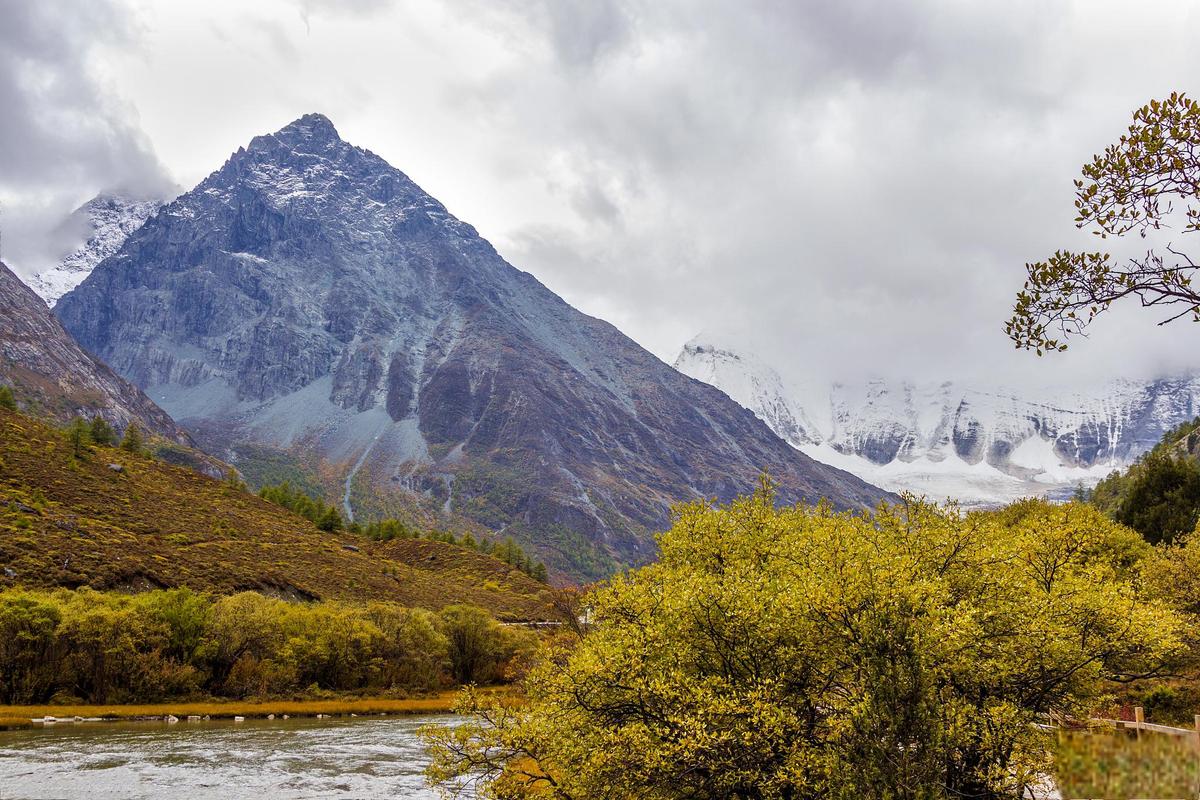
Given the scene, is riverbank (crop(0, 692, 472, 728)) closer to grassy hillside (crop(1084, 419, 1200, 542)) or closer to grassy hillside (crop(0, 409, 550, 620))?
grassy hillside (crop(0, 409, 550, 620))

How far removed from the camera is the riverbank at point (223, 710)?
63.9m

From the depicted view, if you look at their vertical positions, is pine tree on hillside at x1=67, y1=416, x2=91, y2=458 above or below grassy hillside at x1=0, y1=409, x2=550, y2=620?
above

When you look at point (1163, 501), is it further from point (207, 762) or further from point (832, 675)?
point (207, 762)

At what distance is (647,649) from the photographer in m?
23.8

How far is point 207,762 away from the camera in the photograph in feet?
162

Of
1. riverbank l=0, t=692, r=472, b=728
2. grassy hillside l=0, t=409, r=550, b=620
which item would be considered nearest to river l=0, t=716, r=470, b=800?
riverbank l=0, t=692, r=472, b=728

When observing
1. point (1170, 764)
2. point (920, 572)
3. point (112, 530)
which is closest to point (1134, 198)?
point (1170, 764)

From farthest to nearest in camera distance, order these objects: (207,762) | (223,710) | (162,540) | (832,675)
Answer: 1. (162,540)
2. (223,710)
3. (207,762)
4. (832,675)

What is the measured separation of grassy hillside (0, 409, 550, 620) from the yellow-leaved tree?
81.5m

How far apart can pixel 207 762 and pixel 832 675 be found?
43265 millimetres

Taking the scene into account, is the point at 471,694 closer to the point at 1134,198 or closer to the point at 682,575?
the point at 682,575

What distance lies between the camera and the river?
4116 cm

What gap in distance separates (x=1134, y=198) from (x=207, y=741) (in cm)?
6354

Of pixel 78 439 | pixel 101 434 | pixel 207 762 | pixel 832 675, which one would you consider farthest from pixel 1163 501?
pixel 101 434
